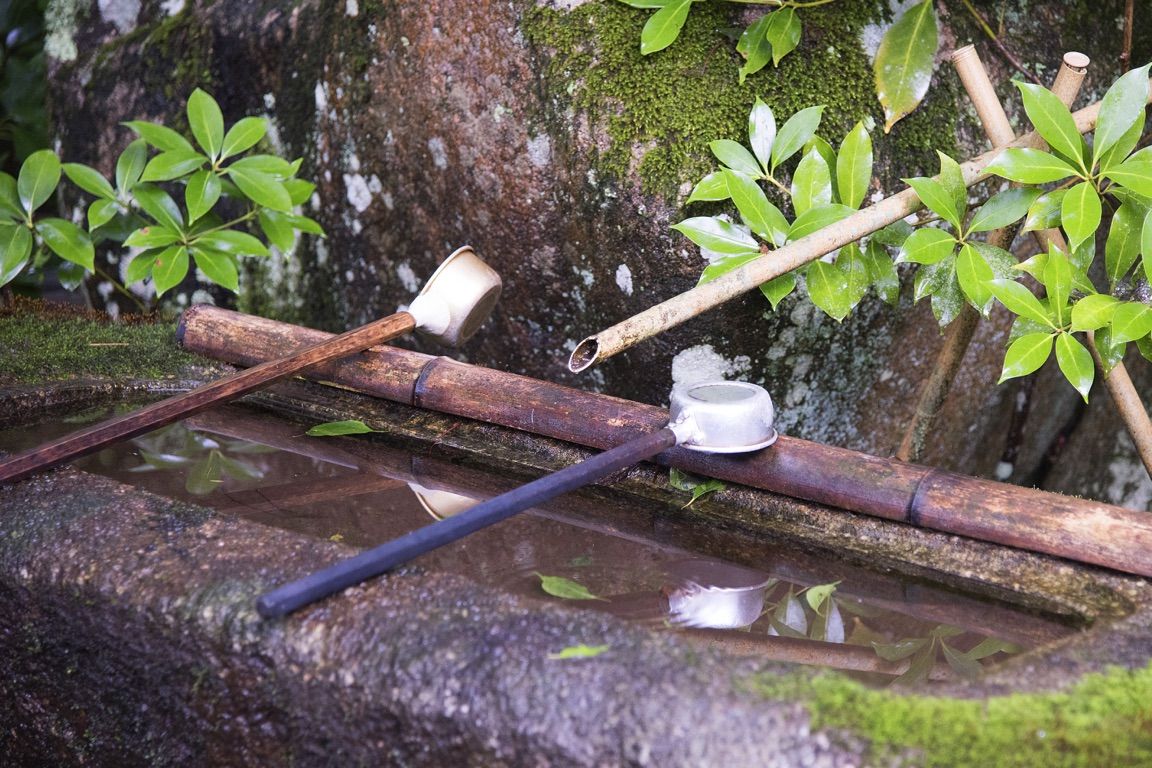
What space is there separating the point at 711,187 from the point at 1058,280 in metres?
0.60

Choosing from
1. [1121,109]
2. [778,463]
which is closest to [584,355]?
[778,463]

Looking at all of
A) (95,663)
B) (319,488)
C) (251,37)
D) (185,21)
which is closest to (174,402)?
(319,488)

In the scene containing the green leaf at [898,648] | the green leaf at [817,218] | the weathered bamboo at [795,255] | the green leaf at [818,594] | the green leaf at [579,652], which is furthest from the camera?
the green leaf at [817,218]

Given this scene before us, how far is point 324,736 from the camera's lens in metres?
1.14

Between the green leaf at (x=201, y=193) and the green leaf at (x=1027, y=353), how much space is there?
1647mm

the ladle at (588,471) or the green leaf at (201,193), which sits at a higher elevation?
the green leaf at (201,193)

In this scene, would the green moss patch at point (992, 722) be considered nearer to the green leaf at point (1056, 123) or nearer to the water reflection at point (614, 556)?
the water reflection at point (614, 556)

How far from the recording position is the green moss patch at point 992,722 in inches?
37.3

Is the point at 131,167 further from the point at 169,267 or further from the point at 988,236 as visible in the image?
the point at 988,236

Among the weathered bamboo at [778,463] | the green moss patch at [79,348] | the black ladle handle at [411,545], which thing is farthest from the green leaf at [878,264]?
the green moss patch at [79,348]

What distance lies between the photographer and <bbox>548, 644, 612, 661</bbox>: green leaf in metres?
1.05

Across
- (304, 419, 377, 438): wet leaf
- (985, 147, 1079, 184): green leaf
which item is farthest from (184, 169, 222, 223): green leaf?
(985, 147, 1079, 184): green leaf

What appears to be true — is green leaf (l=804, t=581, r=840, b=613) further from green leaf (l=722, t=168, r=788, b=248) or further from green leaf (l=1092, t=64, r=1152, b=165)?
green leaf (l=1092, t=64, r=1152, b=165)

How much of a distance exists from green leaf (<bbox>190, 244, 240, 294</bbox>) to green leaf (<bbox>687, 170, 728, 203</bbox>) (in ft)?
3.48
